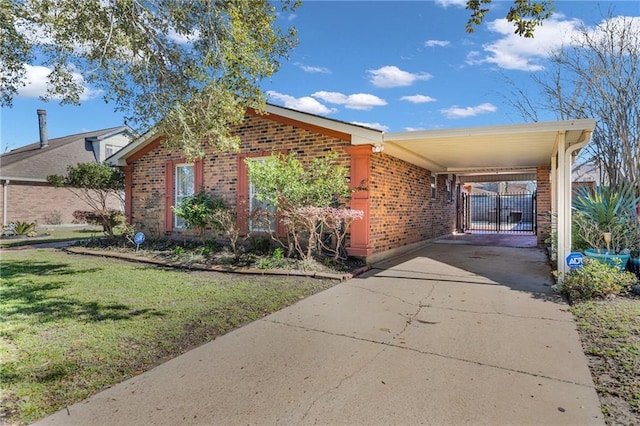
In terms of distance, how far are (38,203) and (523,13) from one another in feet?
78.1

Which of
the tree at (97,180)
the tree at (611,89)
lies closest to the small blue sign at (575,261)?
the tree at (611,89)

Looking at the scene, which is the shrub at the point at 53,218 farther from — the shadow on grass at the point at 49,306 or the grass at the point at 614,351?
the grass at the point at 614,351

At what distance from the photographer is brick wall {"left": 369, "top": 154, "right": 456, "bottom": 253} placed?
28.8ft

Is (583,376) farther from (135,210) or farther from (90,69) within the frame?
(135,210)

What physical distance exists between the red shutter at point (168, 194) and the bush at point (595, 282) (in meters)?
10.1

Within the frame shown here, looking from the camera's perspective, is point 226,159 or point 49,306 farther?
point 226,159

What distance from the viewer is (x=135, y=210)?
12.3 meters

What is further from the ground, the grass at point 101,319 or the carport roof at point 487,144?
the carport roof at point 487,144

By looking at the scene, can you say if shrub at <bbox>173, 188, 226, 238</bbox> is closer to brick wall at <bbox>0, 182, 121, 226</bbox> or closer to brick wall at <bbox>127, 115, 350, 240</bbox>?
brick wall at <bbox>127, 115, 350, 240</bbox>

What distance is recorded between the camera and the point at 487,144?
841cm

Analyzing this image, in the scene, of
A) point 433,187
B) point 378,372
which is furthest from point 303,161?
point 433,187

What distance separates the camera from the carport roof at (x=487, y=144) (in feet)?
21.7

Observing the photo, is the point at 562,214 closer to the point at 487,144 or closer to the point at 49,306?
the point at 487,144

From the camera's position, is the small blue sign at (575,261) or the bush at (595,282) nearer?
the bush at (595,282)
